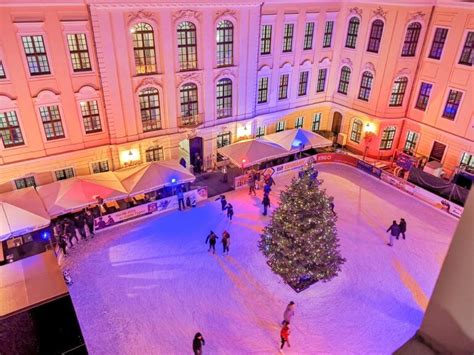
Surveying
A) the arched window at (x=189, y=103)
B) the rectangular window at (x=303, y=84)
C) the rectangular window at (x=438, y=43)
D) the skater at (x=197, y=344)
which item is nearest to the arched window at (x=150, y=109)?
the arched window at (x=189, y=103)

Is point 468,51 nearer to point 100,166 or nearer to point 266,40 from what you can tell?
point 266,40

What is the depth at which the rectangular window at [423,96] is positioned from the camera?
2411 cm

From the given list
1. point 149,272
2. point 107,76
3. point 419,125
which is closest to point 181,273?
point 149,272

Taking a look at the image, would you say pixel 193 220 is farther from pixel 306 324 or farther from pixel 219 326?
pixel 306 324

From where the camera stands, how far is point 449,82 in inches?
894

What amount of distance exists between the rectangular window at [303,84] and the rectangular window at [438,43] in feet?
25.6

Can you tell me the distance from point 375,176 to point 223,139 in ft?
32.9

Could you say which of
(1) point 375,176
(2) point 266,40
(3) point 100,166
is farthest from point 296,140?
(3) point 100,166

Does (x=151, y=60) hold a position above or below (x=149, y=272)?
above

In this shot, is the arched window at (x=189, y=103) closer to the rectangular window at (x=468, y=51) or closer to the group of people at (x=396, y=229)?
the group of people at (x=396, y=229)

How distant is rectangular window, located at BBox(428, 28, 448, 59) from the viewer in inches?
881

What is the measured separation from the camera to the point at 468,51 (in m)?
21.3

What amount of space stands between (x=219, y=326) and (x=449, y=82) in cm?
1965

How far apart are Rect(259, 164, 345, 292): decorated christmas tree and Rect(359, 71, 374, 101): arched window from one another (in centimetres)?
1388
